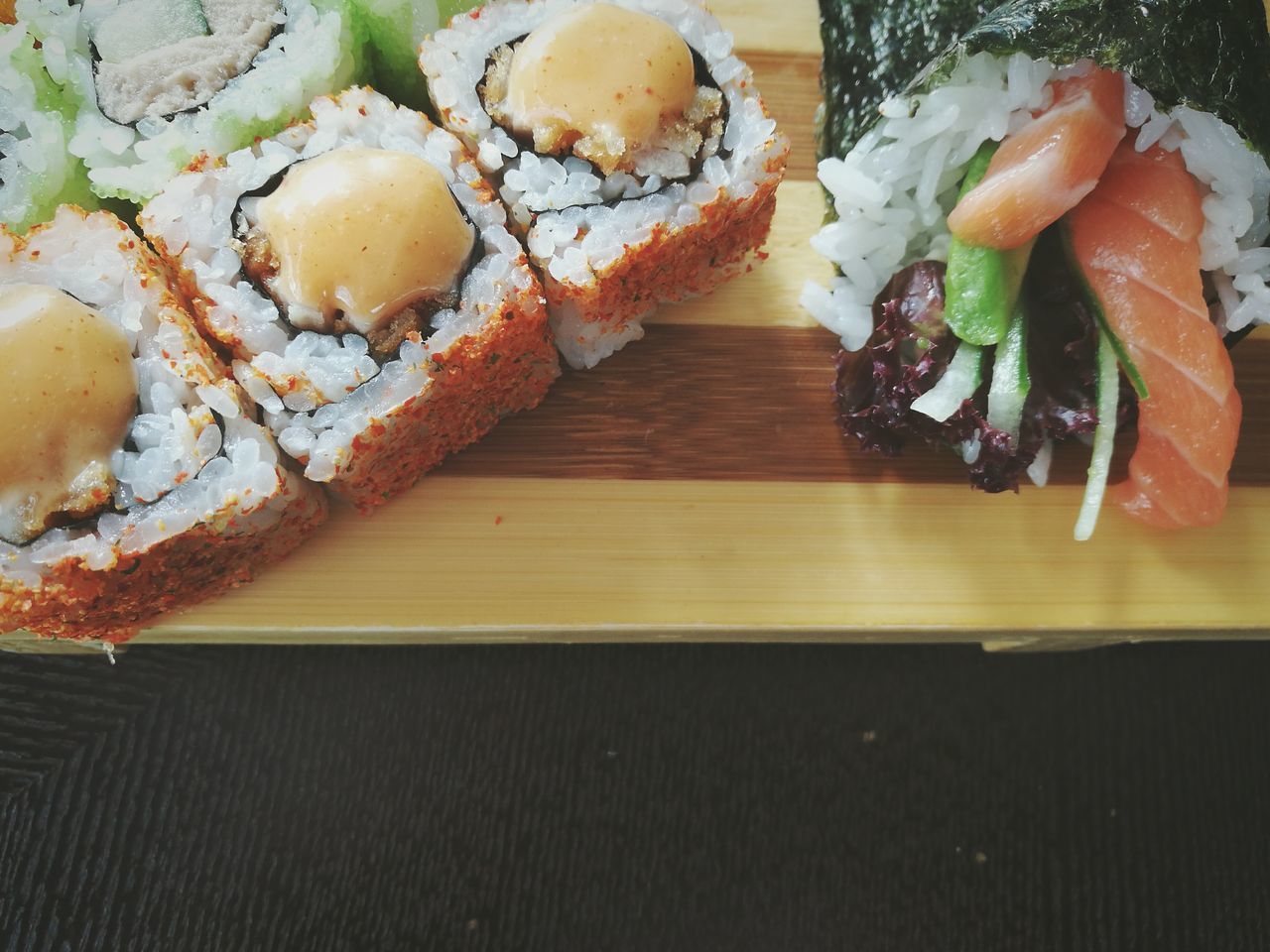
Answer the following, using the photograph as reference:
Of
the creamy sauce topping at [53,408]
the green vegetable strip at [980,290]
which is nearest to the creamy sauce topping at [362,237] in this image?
the creamy sauce topping at [53,408]

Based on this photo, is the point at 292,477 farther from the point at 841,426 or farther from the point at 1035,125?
the point at 1035,125

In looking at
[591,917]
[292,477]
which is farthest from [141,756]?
[591,917]

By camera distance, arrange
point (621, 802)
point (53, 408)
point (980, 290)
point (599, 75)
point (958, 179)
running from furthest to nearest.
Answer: point (621, 802)
point (958, 179)
point (980, 290)
point (599, 75)
point (53, 408)

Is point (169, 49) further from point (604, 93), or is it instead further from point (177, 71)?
point (604, 93)

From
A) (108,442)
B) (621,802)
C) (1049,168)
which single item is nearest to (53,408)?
(108,442)

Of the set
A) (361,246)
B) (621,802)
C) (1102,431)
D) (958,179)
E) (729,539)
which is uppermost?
(361,246)

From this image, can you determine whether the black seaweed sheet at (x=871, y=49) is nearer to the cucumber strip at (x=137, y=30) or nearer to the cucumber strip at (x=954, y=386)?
the cucumber strip at (x=954, y=386)
